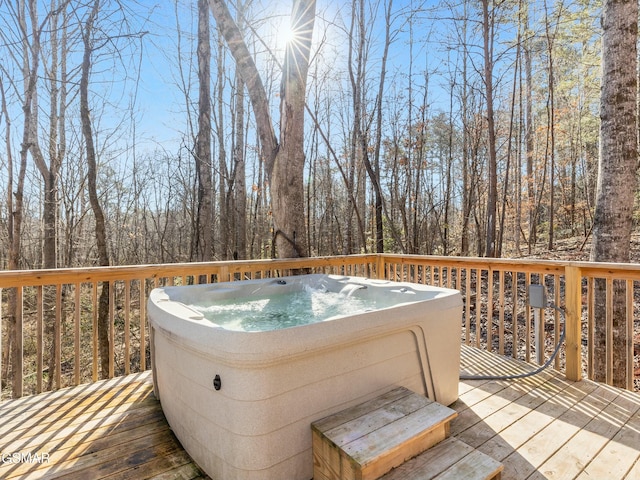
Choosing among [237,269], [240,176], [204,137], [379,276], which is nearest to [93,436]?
[237,269]

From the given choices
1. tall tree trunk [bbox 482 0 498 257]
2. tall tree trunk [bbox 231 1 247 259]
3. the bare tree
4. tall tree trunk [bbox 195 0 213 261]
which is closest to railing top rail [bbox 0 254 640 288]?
the bare tree

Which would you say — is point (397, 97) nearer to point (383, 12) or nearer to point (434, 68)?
point (434, 68)

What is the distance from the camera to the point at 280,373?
130cm

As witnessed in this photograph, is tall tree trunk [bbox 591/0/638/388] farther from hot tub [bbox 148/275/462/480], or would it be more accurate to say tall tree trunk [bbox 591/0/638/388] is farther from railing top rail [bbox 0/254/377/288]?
railing top rail [bbox 0/254/377/288]

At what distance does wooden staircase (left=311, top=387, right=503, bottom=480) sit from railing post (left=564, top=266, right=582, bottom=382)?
1.57 metres

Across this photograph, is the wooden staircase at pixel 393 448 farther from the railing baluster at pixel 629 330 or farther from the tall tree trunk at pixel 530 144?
the tall tree trunk at pixel 530 144

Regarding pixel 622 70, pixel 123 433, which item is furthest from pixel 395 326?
pixel 622 70

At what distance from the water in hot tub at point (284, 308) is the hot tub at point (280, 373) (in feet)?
0.50

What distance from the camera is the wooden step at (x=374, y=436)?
1.21 metres

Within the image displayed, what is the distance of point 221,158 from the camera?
7395 mm

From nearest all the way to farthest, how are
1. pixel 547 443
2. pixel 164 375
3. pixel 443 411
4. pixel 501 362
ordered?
pixel 443 411, pixel 547 443, pixel 164 375, pixel 501 362

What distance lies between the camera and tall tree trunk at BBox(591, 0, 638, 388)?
9.22 feet

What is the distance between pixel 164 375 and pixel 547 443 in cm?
206

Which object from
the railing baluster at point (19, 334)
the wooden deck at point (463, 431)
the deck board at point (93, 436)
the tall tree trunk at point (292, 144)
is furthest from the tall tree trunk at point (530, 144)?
the railing baluster at point (19, 334)
